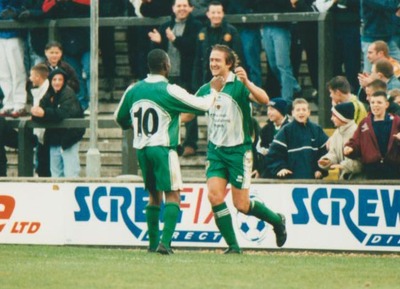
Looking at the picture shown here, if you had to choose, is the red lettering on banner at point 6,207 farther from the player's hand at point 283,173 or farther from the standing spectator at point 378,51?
the standing spectator at point 378,51

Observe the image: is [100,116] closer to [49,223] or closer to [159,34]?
[159,34]

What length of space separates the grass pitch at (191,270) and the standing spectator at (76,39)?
551cm

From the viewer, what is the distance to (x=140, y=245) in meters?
16.9

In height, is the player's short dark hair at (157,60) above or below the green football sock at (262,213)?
above

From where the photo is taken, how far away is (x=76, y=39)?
2117cm

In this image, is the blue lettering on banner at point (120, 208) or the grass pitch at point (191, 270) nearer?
the grass pitch at point (191, 270)

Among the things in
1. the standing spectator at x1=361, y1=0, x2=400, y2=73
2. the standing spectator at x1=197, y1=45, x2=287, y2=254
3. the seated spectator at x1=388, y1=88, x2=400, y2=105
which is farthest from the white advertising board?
the standing spectator at x1=361, y1=0, x2=400, y2=73

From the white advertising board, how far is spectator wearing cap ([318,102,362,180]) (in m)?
0.28

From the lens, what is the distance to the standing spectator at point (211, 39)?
1908 centimetres

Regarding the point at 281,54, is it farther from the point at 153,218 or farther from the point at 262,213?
the point at 153,218

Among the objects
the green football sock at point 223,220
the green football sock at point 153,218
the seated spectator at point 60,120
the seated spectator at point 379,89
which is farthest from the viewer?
the seated spectator at point 60,120

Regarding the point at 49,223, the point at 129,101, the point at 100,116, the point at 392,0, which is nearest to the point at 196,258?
the point at 129,101

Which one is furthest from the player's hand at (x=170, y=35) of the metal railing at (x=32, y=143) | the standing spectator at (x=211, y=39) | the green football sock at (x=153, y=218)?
the green football sock at (x=153, y=218)

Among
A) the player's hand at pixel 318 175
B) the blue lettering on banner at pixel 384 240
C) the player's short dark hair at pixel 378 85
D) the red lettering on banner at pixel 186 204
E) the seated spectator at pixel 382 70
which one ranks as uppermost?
the seated spectator at pixel 382 70
